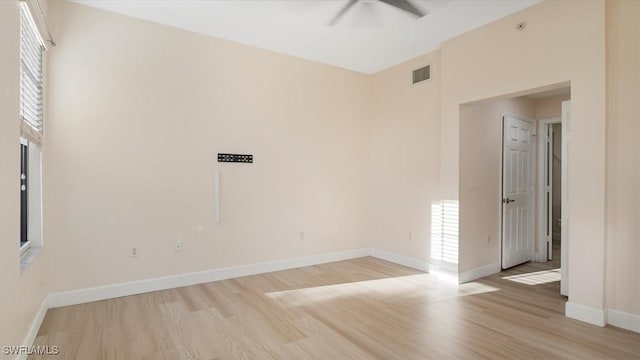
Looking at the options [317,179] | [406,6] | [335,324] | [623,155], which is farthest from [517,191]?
[335,324]

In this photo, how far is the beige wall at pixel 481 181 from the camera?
14.1 ft

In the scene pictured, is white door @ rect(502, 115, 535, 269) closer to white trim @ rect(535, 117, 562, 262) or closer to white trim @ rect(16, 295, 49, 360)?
white trim @ rect(535, 117, 562, 262)

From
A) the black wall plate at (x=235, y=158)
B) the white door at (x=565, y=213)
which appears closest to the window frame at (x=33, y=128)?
the black wall plate at (x=235, y=158)

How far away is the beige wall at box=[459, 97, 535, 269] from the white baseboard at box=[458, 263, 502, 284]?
56mm

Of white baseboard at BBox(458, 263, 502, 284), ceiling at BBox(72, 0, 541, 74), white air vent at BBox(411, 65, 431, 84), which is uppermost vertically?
ceiling at BBox(72, 0, 541, 74)

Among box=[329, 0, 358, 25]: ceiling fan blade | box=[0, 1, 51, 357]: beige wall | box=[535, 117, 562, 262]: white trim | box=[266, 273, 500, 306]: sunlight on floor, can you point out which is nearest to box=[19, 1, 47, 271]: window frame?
box=[0, 1, 51, 357]: beige wall

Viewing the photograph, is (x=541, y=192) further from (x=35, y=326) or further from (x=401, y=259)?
(x=35, y=326)

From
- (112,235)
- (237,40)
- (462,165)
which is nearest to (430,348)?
(462,165)

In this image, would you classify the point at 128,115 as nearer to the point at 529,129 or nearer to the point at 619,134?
the point at 619,134

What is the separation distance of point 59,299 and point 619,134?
18.3 feet

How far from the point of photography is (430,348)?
2.57m

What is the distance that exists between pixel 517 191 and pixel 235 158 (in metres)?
4.22

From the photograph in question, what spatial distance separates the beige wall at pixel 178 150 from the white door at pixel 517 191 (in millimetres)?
2409

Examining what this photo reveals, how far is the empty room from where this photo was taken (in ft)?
9.02
